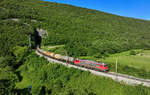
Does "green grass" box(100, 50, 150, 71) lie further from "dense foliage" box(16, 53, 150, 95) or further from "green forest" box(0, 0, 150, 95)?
"dense foliage" box(16, 53, 150, 95)

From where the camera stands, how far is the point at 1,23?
4894 centimetres

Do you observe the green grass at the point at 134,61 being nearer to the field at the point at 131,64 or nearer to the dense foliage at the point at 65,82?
the field at the point at 131,64

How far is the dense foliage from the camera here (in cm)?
1687

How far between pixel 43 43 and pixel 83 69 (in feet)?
121

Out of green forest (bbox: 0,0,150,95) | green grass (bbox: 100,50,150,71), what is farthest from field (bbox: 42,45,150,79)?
green forest (bbox: 0,0,150,95)

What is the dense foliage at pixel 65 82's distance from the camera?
55.3ft

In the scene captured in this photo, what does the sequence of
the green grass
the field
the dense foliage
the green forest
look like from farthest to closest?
the green grass < the field < the green forest < the dense foliage

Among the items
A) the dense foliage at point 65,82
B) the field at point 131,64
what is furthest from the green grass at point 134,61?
the dense foliage at point 65,82

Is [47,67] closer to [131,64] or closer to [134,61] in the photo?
[131,64]

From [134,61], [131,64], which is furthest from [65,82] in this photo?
[134,61]

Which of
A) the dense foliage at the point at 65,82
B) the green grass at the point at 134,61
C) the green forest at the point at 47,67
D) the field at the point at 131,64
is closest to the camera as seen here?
the dense foliage at the point at 65,82

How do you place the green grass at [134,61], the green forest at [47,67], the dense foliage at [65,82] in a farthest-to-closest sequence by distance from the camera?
1. the green grass at [134,61]
2. the green forest at [47,67]
3. the dense foliage at [65,82]

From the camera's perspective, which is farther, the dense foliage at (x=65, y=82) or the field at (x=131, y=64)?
the field at (x=131, y=64)

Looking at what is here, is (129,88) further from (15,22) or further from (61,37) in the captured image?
(15,22)
